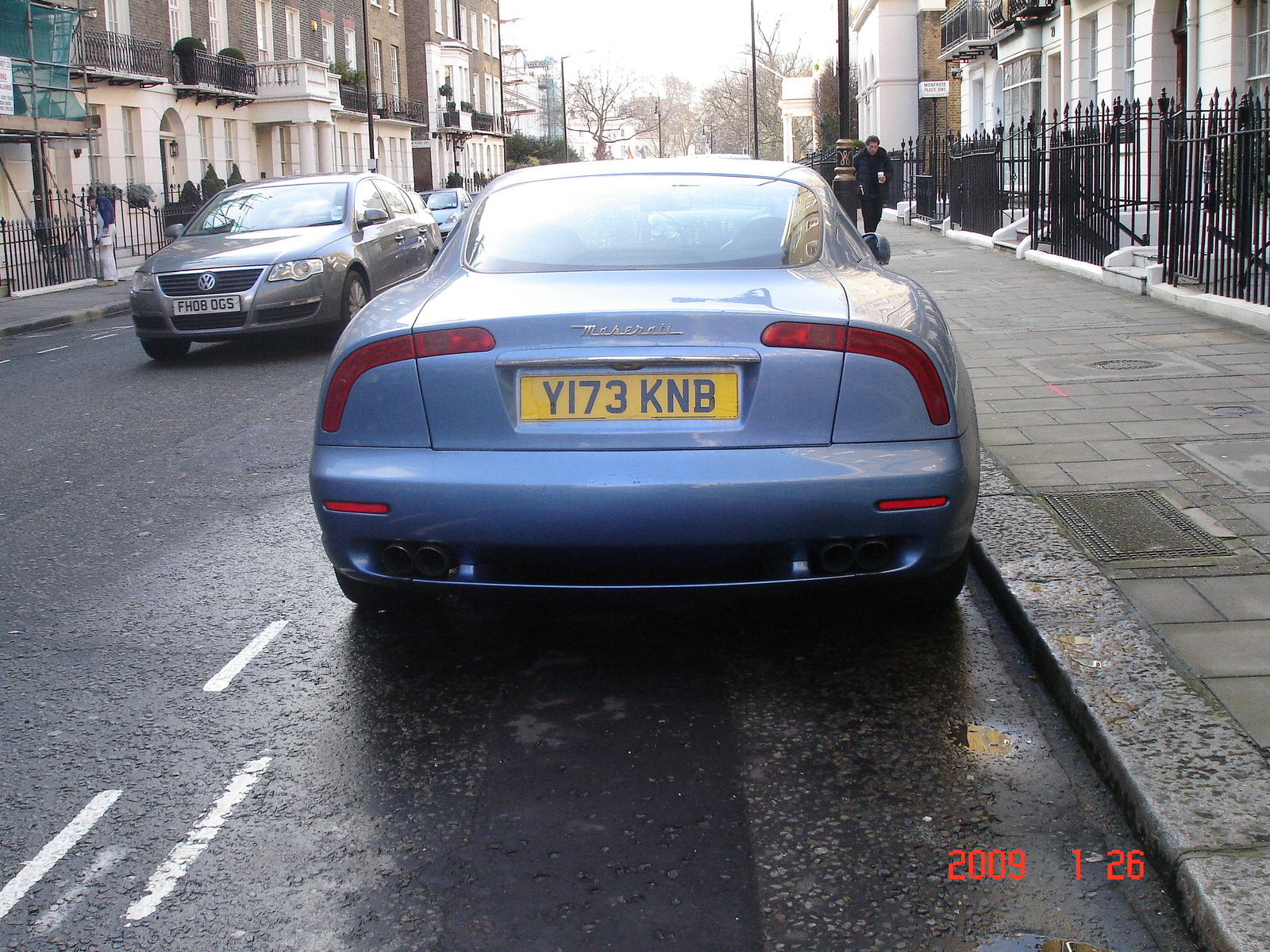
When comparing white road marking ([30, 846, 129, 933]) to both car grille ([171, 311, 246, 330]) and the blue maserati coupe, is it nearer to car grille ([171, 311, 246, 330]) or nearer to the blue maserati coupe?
the blue maserati coupe

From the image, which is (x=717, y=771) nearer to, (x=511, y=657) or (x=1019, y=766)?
(x=1019, y=766)

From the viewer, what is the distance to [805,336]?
332 centimetres

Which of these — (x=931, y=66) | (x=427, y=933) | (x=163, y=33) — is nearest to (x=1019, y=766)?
(x=427, y=933)

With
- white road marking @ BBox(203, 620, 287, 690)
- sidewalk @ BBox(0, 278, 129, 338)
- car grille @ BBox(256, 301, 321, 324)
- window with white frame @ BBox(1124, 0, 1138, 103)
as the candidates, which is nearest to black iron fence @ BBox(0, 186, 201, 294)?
sidewalk @ BBox(0, 278, 129, 338)

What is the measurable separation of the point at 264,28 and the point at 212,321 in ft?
124

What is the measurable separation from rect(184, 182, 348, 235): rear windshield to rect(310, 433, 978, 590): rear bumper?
9415mm

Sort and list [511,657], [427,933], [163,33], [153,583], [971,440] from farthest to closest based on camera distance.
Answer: [163,33] < [153,583] < [511,657] < [971,440] < [427,933]

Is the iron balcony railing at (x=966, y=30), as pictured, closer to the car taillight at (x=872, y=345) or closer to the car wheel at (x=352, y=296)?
the car wheel at (x=352, y=296)

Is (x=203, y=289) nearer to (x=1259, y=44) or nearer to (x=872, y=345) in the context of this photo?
(x=872, y=345)

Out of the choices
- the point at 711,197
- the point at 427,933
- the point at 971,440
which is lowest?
the point at 427,933

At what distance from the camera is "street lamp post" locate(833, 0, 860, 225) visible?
23203 millimetres

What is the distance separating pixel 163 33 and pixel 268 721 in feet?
123

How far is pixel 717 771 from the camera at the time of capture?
302 cm

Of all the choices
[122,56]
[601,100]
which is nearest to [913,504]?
[122,56]
